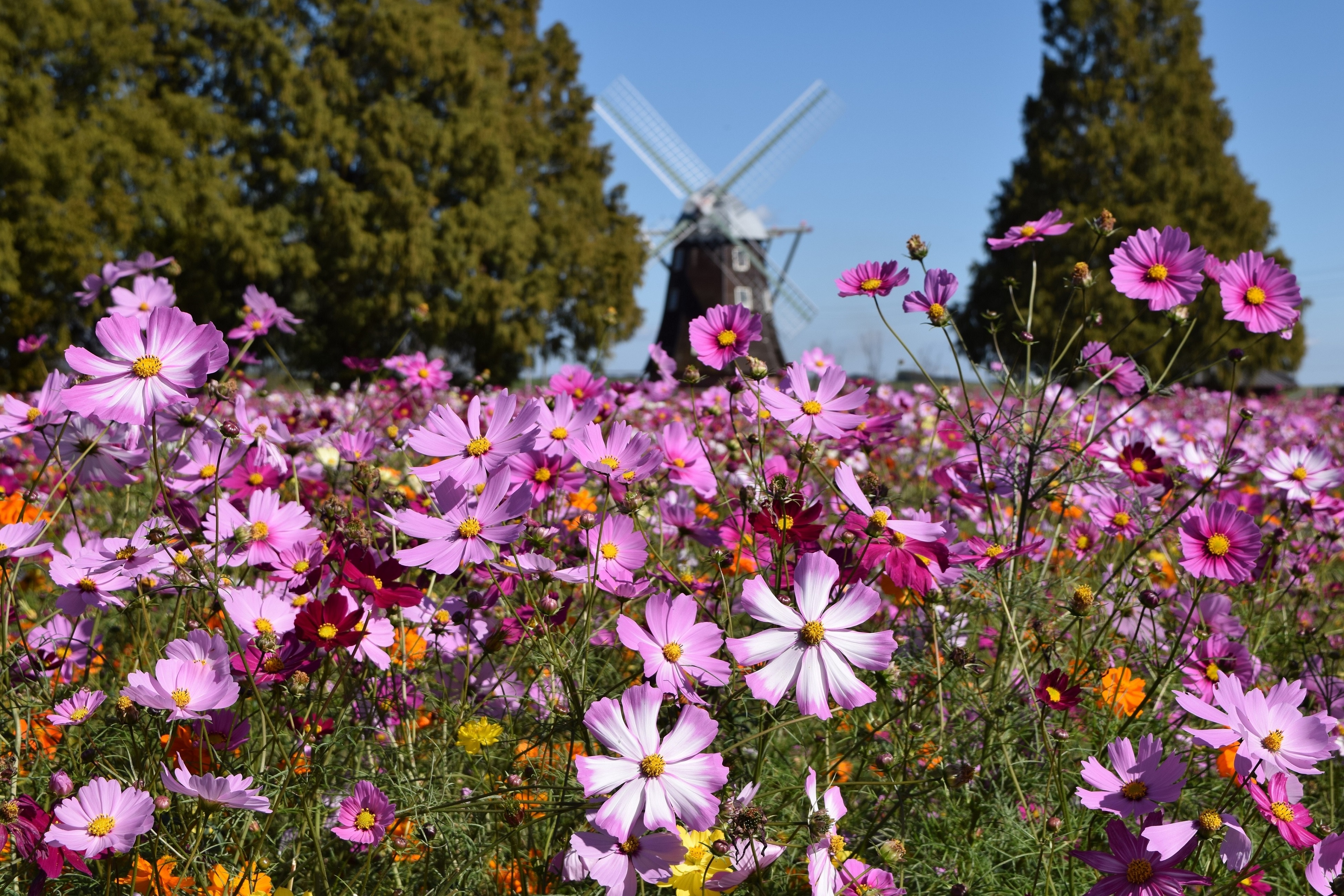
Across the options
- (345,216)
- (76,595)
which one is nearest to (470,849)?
(76,595)

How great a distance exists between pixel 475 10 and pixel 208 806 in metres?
21.0

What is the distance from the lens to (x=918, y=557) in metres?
1.07

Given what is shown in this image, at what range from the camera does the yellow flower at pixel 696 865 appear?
0.96m

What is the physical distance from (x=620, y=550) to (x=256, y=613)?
1.56 feet

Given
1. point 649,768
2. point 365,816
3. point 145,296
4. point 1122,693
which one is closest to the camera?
point 649,768

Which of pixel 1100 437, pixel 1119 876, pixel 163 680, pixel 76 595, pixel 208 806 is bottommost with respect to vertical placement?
pixel 1119 876

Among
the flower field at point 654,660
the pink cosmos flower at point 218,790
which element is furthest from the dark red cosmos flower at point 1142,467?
the pink cosmos flower at point 218,790

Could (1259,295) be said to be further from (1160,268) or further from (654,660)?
(654,660)

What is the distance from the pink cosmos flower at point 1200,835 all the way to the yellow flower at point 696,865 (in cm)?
43

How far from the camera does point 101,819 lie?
99 cm

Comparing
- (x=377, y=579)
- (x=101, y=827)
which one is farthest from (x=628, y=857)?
(x=101, y=827)

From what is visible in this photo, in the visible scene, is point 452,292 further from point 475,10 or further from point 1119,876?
point 1119,876

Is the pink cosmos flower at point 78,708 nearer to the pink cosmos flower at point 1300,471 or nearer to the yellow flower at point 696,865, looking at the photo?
the yellow flower at point 696,865

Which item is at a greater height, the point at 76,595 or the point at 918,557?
the point at 76,595
